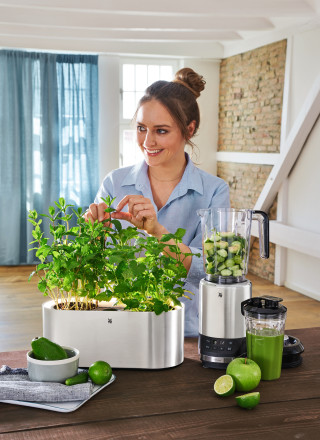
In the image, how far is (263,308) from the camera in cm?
157

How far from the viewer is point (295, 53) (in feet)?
20.2

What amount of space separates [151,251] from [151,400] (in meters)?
0.38

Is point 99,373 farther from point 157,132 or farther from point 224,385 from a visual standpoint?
point 157,132

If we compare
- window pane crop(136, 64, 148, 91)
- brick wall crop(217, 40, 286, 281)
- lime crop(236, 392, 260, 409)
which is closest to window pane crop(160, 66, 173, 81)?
window pane crop(136, 64, 148, 91)

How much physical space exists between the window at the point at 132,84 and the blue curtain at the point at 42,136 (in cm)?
50

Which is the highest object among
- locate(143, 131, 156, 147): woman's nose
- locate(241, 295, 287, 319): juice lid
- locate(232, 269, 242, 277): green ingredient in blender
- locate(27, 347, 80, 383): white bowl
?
locate(143, 131, 156, 147): woman's nose

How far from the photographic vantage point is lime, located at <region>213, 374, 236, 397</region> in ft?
4.69

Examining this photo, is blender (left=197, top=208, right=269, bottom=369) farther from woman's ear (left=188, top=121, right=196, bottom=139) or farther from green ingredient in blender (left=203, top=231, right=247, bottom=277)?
woman's ear (left=188, top=121, right=196, bottom=139)

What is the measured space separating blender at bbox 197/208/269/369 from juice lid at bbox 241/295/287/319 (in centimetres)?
4

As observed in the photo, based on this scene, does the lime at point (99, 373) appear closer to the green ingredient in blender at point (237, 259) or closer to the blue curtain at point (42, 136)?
the green ingredient in blender at point (237, 259)

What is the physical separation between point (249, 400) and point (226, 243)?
44 cm

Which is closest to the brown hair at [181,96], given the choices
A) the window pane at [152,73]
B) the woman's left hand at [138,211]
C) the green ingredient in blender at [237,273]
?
the woman's left hand at [138,211]

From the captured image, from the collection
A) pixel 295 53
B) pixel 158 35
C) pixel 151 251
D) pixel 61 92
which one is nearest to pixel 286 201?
pixel 295 53

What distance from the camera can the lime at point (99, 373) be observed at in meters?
1.47
